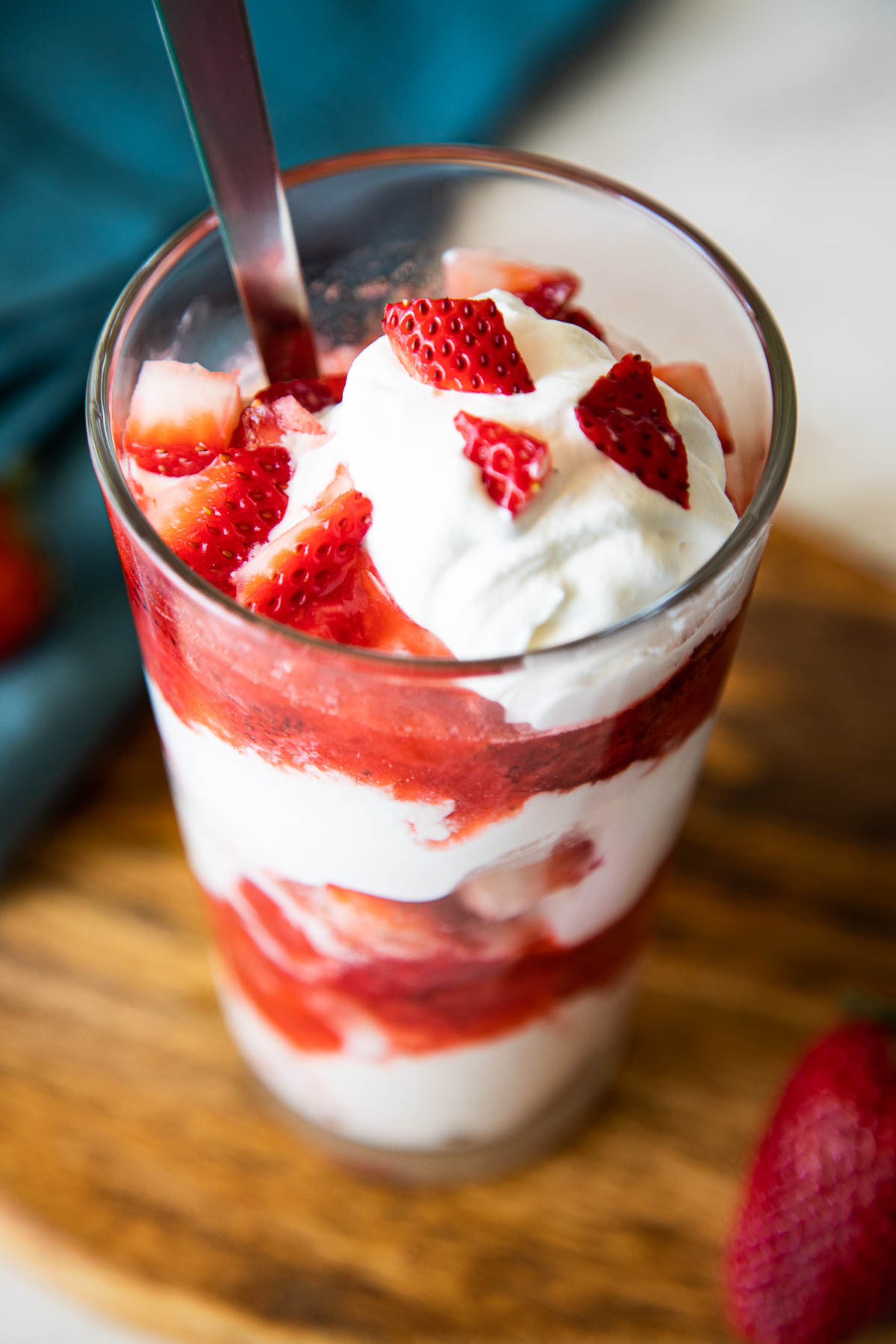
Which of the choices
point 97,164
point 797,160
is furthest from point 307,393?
point 797,160

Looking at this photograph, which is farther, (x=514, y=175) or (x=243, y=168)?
(x=514, y=175)

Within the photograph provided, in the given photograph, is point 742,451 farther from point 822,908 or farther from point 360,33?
point 360,33

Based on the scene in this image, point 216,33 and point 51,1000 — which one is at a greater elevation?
point 216,33

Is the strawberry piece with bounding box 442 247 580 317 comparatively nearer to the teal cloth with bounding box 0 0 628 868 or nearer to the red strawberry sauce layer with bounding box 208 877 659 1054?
the red strawberry sauce layer with bounding box 208 877 659 1054

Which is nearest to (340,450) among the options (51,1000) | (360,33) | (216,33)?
(216,33)

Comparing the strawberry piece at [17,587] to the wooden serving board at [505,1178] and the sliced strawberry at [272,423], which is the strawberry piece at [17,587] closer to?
the wooden serving board at [505,1178]

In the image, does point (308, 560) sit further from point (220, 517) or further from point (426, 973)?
point (426, 973)

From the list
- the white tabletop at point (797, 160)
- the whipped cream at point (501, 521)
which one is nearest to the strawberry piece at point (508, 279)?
the whipped cream at point (501, 521)
